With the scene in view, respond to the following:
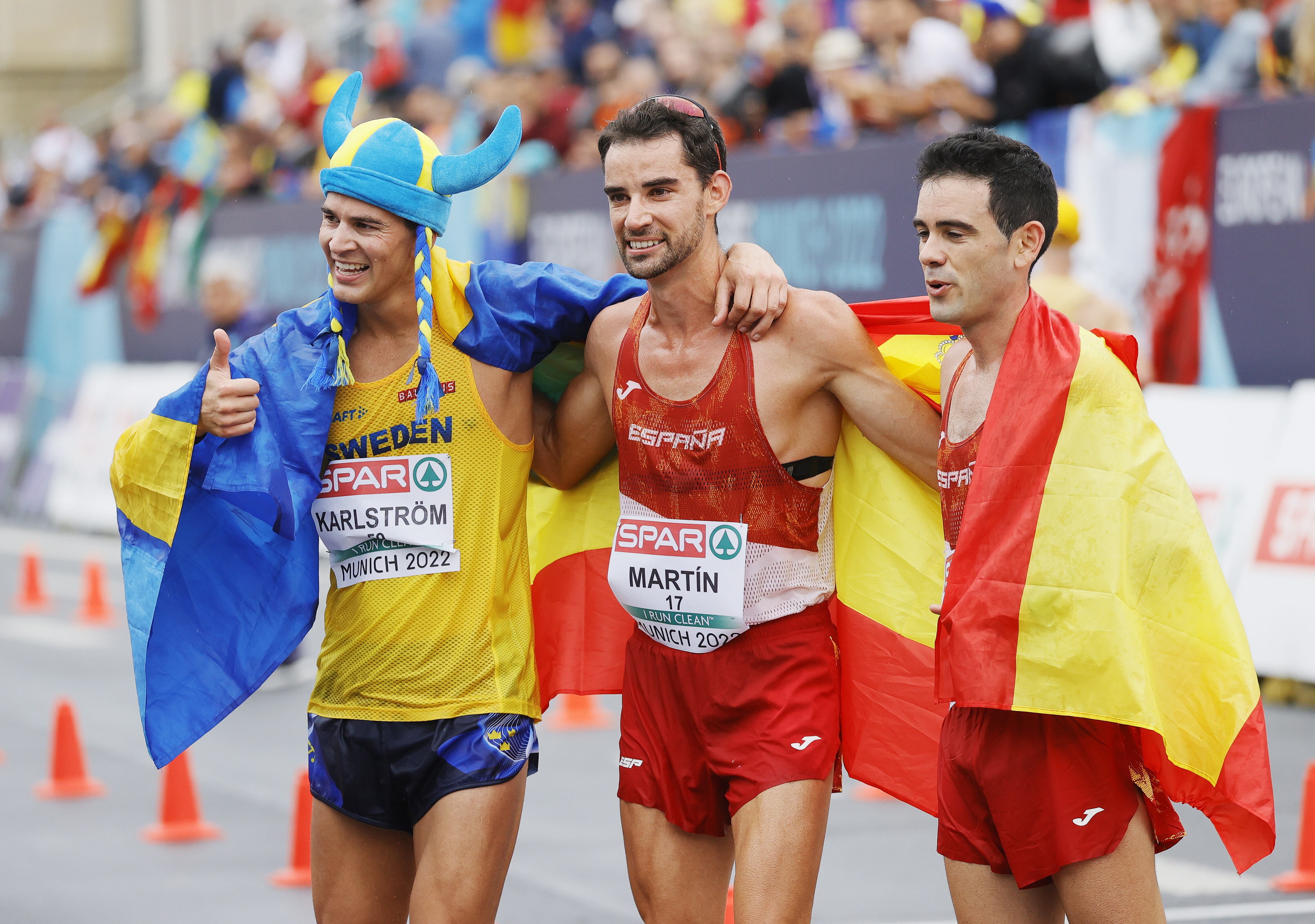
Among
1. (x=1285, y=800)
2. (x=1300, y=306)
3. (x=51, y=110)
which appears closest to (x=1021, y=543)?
(x=1285, y=800)

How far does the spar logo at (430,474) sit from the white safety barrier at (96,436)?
1276 centimetres

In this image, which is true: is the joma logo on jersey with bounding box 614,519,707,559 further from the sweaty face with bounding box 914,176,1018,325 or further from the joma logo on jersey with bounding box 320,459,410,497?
the sweaty face with bounding box 914,176,1018,325

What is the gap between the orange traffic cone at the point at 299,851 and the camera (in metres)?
6.22

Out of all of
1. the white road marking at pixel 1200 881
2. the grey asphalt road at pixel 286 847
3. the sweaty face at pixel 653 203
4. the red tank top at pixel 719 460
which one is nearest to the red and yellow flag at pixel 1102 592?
the red tank top at pixel 719 460

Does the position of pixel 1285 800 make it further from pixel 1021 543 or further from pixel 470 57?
pixel 470 57

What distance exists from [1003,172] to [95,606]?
998 centimetres

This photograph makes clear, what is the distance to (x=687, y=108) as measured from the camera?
3945 millimetres

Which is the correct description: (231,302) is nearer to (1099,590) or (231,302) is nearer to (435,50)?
(1099,590)

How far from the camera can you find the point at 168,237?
18.5 meters

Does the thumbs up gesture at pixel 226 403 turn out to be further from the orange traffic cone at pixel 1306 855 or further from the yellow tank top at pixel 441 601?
the orange traffic cone at pixel 1306 855

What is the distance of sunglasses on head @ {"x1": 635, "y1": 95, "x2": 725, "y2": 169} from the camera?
154 inches

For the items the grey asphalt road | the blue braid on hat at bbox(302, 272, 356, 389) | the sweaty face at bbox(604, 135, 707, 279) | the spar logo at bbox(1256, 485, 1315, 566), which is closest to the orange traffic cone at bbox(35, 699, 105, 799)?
the grey asphalt road

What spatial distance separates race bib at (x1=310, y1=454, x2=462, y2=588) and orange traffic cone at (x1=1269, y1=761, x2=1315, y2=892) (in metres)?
3.40

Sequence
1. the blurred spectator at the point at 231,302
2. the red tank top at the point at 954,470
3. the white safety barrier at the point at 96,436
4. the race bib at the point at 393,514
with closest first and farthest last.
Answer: the red tank top at the point at 954,470
the race bib at the point at 393,514
the blurred spectator at the point at 231,302
the white safety barrier at the point at 96,436
